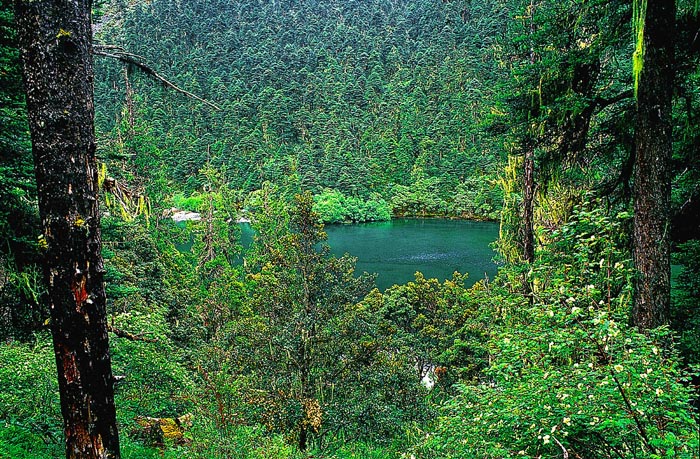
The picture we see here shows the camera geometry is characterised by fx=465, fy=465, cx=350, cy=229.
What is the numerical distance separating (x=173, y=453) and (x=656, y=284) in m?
6.72

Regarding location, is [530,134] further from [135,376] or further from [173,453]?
[135,376]

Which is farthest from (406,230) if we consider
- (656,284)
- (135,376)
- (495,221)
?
(656,284)

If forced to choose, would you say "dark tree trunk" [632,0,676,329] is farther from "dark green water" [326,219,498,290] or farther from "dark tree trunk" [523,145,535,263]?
"dark green water" [326,219,498,290]

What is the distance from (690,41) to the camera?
4199mm

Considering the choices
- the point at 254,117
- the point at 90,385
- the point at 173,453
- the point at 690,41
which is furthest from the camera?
the point at 254,117

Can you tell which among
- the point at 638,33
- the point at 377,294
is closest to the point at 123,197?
the point at 638,33

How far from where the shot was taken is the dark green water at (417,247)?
32.7 metres

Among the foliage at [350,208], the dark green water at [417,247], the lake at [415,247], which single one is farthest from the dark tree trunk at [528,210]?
the foliage at [350,208]

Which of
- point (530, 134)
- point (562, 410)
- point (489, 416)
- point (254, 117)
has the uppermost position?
point (254, 117)

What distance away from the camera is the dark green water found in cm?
3272

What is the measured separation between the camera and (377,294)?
71.5ft

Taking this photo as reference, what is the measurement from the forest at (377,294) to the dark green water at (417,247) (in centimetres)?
1017

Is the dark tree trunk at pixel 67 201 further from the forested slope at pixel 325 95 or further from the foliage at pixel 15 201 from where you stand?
the forested slope at pixel 325 95

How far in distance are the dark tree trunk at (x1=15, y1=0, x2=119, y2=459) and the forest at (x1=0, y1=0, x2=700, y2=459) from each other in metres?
0.01
